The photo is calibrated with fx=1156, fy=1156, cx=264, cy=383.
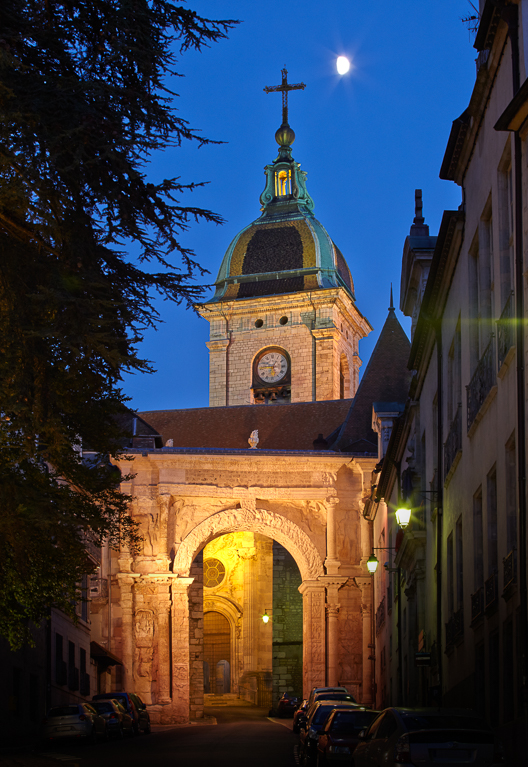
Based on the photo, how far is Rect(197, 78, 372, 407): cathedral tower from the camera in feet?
236

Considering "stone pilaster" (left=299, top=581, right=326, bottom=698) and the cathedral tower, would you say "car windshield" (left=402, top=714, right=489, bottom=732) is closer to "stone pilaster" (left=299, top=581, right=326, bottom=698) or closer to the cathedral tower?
"stone pilaster" (left=299, top=581, right=326, bottom=698)

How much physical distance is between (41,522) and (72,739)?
41.5ft

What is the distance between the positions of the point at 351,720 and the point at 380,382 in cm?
3097

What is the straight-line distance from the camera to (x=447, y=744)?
392 inches

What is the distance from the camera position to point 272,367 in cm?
7406

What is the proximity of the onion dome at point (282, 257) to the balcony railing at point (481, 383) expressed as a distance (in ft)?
190

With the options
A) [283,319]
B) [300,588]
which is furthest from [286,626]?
[283,319]

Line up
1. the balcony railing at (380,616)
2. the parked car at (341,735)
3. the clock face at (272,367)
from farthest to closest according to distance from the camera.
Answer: the clock face at (272,367) → the balcony railing at (380,616) → the parked car at (341,735)

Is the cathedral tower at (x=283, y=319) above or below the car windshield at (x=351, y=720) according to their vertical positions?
above

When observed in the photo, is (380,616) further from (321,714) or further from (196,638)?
(321,714)

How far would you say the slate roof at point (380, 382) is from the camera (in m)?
45.8

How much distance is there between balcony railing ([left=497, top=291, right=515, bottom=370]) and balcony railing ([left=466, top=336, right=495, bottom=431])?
1.99 feet

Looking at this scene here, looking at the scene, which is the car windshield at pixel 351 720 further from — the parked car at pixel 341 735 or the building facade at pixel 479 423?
the building facade at pixel 479 423

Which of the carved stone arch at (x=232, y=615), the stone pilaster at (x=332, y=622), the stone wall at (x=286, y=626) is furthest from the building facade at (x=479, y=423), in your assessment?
the carved stone arch at (x=232, y=615)
